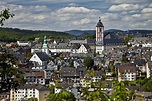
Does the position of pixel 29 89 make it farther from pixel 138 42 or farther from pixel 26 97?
pixel 138 42

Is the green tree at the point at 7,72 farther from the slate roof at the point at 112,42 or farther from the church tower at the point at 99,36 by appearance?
the slate roof at the point at 112,42

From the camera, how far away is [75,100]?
75.4 feet

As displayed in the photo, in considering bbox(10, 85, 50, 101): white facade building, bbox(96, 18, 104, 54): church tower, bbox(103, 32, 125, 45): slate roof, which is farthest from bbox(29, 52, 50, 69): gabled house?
bbox(103, 32, 125, 45): slate roof

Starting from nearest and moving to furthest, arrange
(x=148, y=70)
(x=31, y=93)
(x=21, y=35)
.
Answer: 1. (x=31, y=93)
2. (x=148, y=70)
3. (x=21, y=35)

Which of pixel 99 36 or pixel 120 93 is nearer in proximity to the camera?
pixel 120 93

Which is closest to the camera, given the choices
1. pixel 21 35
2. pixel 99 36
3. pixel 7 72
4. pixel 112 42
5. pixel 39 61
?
pixel 7 72

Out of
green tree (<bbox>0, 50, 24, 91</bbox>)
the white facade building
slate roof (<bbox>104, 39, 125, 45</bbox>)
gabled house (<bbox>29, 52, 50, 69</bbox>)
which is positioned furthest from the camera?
slate roof (<bbox>104, 39, 125, 45</bbox>)

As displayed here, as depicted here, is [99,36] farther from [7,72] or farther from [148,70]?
[7,72]

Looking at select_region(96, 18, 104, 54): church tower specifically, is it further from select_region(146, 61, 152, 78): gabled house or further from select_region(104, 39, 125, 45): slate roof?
select_region(146, 61, 152, 78): gabled house


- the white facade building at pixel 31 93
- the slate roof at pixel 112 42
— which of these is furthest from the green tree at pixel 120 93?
the slate roof at pixel 112 42

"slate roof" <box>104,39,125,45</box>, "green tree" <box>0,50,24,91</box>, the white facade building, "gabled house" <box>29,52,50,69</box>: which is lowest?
the white facade building

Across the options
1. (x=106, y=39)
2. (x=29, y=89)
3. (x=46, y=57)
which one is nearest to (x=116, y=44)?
(x=106, y=39)

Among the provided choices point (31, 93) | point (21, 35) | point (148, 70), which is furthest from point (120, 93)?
point (21, 35)

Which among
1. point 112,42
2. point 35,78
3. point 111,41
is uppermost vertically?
point 111,41
